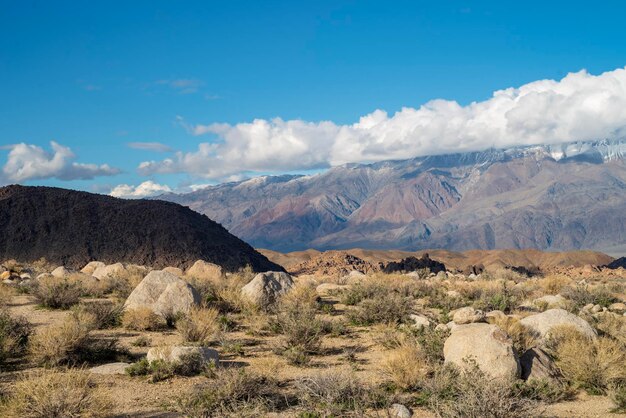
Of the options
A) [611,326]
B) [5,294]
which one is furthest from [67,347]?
[611,326]

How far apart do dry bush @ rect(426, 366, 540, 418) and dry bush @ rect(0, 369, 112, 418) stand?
5.67m

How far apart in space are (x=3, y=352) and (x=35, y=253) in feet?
174

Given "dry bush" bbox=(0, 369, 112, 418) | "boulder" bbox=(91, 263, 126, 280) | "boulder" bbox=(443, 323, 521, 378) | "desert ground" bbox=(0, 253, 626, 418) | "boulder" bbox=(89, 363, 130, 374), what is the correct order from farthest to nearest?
"boulder" bbox=(91, 263, 126, 280)
"boulder" bbox=(89, 363, 130, 374)
"boulder" bbox=(443, 323, 521, 378)
"desert ground" bbox=(0, 253, 626, 418)
"dry bush" bbox=(0, 369, 112, 418)

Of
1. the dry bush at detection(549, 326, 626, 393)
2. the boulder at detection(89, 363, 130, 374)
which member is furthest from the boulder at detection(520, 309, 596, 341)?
the boulder at detection(89, 363, 130, 374)

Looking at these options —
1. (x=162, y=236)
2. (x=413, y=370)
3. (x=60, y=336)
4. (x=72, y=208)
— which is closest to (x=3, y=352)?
(x=60, y=336)

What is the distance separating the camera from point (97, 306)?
56.9 ft

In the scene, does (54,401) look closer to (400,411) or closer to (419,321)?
(400,411)

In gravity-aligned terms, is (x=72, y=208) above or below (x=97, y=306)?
above

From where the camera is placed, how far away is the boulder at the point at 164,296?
17422mm

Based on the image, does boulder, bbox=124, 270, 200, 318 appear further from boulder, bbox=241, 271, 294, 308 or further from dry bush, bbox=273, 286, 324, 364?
dry bush, bbox=273, 286, 324, 364

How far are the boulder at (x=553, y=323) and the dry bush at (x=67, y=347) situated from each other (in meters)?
11.4

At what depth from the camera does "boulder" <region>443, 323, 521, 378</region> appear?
10.9 m

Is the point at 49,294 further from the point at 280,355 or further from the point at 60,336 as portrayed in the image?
the point at 280,355

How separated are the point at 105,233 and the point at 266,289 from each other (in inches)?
1901
